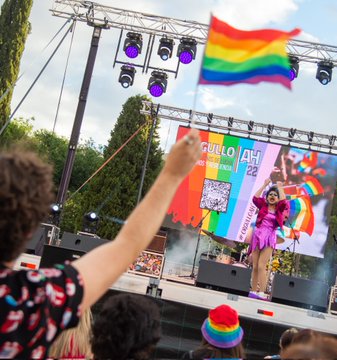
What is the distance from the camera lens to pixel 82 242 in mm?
7301

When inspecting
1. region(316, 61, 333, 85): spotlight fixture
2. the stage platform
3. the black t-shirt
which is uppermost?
region(316, 61, 333, 85): spotlight fixture

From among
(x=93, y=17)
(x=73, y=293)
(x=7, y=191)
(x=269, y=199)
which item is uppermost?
(x=93, y=17)

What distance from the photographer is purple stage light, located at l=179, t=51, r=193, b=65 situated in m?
11.3

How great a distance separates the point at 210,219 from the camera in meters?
13.5

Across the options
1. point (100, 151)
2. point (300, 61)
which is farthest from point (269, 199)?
point (100, 151)

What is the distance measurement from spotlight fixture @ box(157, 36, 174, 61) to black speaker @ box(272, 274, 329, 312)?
588 centimetres

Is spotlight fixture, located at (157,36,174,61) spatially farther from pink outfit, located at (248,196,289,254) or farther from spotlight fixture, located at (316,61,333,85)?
pink outfit, located at (248,196,289,254)

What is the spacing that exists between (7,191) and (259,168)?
1283cm

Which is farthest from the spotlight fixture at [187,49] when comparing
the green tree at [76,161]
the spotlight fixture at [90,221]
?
the green tree at [76,161]

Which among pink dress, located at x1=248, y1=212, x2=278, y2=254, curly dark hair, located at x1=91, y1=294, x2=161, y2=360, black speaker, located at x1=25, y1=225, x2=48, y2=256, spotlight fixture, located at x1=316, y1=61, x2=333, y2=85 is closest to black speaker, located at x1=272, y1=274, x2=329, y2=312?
pink dress, located at x1=248, y1=212, x2=278, y2=254

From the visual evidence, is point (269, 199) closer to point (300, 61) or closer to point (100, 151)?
point (300, 61)

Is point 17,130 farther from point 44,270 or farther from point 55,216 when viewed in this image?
point 44,270

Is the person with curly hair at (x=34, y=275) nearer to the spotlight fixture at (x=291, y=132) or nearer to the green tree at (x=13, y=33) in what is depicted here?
the spotlight fixture at (x=291, y=132)

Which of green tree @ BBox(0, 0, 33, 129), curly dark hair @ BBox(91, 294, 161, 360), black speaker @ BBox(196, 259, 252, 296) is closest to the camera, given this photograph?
curly dark hair @ BBox(91, 294, 161, 360)
